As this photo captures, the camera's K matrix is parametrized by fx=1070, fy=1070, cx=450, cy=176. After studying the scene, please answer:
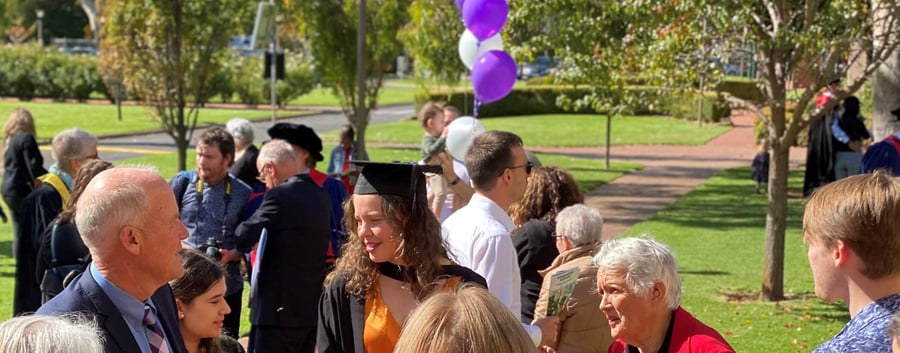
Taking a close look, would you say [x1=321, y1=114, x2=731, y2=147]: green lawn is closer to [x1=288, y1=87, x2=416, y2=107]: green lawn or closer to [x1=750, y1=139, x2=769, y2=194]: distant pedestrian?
[x1=288, y1=87, x2=416, y2=107]: green lawn

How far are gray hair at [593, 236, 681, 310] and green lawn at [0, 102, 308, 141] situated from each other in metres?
27.8

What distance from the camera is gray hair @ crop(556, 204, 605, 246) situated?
214 inches

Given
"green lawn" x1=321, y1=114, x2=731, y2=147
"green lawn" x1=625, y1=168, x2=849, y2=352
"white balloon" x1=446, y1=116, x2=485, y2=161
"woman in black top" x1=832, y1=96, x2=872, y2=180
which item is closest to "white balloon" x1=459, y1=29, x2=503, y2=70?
"white balloon" x1=446, y1=116, x2=485, y2=161

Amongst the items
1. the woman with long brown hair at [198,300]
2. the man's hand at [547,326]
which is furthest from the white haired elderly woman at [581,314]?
the woman with long brown hair at [198,300]

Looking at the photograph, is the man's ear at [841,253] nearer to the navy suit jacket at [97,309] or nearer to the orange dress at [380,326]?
the orange dress at [380,326]

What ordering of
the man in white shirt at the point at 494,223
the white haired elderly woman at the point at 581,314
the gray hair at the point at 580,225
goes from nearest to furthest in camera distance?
1. the man in white shirt at the point at 494,223
2. the white haired elderly woman at the point at 581,314
3. the gray hair at the point at 580,225

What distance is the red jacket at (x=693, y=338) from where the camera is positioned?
12.0ft

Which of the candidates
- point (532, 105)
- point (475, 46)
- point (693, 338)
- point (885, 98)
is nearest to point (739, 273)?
point (475, 46)

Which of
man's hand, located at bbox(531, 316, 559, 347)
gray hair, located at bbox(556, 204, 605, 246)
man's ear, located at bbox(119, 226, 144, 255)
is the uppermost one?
man's ear, located at bbox(119, 226, 144, 255)

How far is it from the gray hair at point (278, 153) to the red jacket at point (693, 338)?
11.3ft

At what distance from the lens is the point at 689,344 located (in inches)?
146

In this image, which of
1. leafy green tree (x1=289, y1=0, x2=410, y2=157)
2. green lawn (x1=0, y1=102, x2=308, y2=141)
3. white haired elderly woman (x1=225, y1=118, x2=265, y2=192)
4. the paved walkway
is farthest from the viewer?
green lawn (x1=0, y1=102, x2=308, y2=141)

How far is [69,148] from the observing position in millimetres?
7594

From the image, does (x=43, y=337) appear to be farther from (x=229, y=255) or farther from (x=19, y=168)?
(x=19, y=168)
